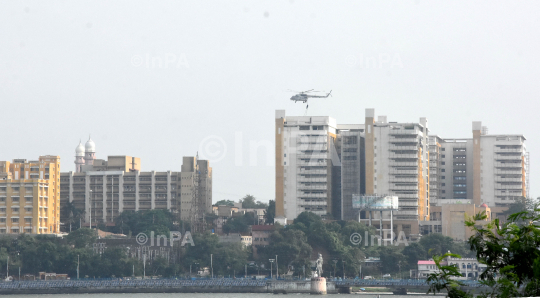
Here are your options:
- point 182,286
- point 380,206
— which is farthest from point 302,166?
point 182,286

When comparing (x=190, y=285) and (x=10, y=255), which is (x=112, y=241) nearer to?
(x=10, y=255)

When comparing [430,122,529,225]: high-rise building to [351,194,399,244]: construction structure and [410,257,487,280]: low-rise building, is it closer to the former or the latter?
[351,194,399,244]: construction structure

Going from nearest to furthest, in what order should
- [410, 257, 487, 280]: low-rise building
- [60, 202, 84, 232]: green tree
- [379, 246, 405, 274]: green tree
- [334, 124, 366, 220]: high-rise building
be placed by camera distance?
1. [410, 257, 487, 280]: low-rise building
2. [379, 246, 405, 274]: green tree
3. [334, 124, 366, 220]: high-rise building
4. [60, 202, 84, 232]: green tree

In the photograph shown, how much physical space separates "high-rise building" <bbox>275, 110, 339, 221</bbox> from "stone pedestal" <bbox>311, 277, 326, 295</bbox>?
3544 cm

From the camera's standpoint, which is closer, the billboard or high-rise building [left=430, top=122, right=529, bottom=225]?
the billboard

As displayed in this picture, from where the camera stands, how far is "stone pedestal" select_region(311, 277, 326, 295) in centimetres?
10856

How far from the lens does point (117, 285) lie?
114m

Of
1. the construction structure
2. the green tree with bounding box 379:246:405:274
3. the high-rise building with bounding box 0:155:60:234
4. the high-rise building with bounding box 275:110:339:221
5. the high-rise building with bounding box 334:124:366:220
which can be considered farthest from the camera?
the high-rise building with bounding box 275:110:339:221

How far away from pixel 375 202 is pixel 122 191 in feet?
171

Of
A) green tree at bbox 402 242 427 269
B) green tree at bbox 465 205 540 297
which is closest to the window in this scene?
green tree at bbox 402 242 427 269

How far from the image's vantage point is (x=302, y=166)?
145 m

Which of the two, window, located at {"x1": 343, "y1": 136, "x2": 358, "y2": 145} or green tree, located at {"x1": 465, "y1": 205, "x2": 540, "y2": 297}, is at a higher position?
window, located at {"x1": 343, "y1": 136, "x2": 358, "y2": 145}

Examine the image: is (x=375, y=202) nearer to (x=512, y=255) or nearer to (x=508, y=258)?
(x=512, y=255)

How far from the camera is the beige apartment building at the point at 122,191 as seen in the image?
540 ft
